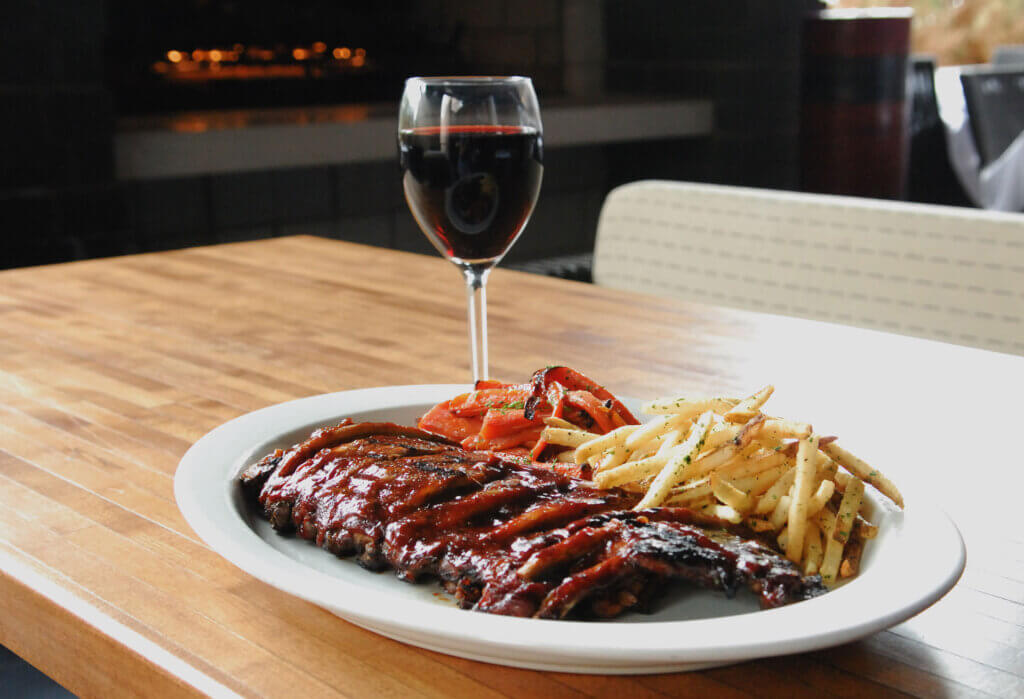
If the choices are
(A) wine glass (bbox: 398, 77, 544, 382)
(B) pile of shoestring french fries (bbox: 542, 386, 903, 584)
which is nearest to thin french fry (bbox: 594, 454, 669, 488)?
(B) pile of shoestring french fries (bbox: 542, 386, 903, 584)

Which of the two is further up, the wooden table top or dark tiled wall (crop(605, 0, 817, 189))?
dark tiled wall (crop(605, 0, 817, 189))

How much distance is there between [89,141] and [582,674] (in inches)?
151

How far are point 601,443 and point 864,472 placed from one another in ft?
0.54

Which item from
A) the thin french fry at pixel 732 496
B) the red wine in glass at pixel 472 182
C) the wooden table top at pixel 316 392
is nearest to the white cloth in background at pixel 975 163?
the wooden table top at pixel 316 392

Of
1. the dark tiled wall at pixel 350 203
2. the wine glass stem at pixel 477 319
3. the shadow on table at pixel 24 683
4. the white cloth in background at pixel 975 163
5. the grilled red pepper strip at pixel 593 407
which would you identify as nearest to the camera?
the grilled red pepper strip at pixel 593 407

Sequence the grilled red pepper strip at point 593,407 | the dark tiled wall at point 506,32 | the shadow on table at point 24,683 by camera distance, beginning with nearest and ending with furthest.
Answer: the grilled red pepper strip at point 593,407, the shadow on table at point 24,683, the dark tiled wall at point 506,32

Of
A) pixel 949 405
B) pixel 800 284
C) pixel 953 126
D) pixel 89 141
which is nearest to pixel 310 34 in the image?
pixel 89 141

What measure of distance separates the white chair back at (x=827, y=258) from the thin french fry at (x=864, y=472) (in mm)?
1223

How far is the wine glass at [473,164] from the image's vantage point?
2.96 ft

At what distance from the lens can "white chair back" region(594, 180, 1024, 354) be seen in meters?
1.82

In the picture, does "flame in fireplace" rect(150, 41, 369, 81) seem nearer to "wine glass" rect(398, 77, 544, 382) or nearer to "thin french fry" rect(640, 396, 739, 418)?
"wine glass" rect(398, 77, 544, 382)

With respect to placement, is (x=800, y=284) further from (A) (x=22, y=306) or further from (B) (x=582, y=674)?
(B) (x=582, y=674)

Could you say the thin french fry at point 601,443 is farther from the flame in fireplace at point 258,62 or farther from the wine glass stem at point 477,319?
the flame in fireplace at point 258,62

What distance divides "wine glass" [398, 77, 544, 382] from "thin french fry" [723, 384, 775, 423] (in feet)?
0.97
